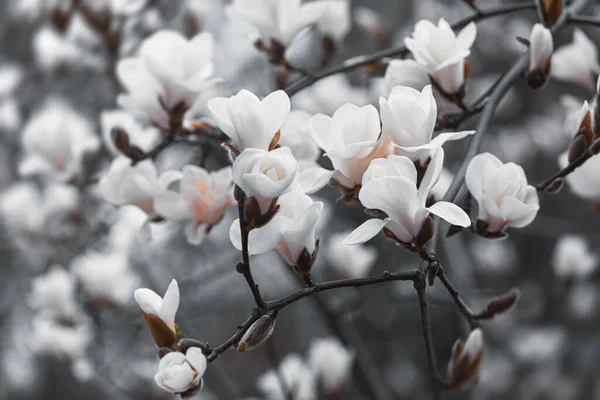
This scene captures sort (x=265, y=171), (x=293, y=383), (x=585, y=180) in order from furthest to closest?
(x=293, y=383), (x=585, y=180), (x=265, y=171)

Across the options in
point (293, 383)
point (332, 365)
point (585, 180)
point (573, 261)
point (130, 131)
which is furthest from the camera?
point (573, 261)

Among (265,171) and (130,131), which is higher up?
(265,171)

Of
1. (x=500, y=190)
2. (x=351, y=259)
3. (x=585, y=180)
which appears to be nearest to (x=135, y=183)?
(x=500, y=190)

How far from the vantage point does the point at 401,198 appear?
0.53 meters

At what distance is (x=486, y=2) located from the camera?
2.59 m

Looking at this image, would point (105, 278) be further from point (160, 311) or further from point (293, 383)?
point (160, 311)

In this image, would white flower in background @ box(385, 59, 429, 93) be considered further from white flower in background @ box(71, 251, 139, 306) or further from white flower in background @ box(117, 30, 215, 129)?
white flower in background @ box(71, 251, 139, 306)

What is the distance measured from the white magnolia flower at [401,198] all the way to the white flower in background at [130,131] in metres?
0.40

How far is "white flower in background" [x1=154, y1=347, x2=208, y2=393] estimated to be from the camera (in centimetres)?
51

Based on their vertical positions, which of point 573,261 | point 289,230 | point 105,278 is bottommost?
point 573,261

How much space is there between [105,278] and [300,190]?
3.12 feet

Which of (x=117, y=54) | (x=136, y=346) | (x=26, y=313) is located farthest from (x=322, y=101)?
(x=26, y=313)

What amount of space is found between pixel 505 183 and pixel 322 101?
908 millimetres

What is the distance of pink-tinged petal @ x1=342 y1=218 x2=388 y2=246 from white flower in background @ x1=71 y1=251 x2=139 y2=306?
98cm
